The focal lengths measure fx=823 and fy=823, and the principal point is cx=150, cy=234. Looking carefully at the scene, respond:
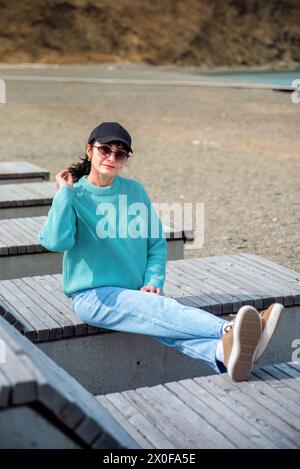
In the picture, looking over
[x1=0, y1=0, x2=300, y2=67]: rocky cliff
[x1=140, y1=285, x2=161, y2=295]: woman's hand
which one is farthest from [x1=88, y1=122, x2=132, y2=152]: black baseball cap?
[x1=0, y1=0, x2=300, y2=67]: rocky cliff

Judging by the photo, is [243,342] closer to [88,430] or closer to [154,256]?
[154,256]

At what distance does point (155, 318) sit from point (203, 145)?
11518mm

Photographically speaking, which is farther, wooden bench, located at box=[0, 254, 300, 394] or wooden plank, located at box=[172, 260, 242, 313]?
wooden plank, located at box=[172, 260, 242, 313]

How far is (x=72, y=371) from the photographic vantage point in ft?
14.5

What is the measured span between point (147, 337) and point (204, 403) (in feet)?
3.66

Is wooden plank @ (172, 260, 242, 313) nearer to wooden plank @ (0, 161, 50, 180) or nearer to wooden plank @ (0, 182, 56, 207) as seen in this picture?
wooden plank @ (0, 182, 56, 207)

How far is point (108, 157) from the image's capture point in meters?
4.09

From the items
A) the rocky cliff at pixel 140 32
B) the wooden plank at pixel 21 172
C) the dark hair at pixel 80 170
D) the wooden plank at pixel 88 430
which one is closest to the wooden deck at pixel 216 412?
the wooden plank at pixel 88 430

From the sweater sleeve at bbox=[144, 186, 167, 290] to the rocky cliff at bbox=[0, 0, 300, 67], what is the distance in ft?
152

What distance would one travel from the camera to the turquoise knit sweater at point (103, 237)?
13.5 feet

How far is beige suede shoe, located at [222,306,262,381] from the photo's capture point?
11.7ft

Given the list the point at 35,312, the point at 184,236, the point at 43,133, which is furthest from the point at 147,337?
the point at 43,133

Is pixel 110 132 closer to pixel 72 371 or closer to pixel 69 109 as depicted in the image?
pixel 72 371

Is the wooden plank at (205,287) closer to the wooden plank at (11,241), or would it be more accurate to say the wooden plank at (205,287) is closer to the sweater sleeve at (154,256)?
the sweater sleeve at (154,256)
